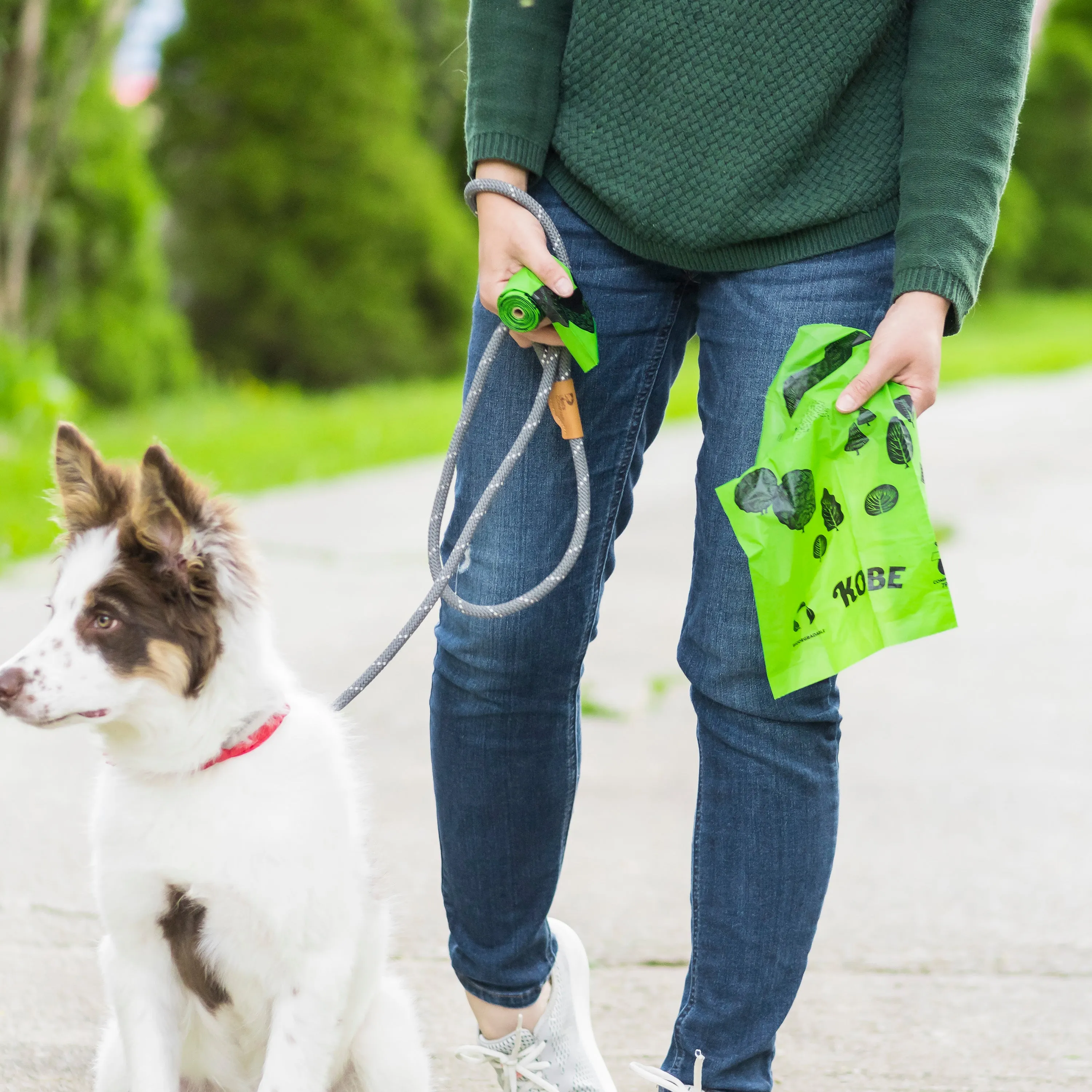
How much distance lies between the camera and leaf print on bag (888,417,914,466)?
1.99m

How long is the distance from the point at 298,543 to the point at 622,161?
4940mm

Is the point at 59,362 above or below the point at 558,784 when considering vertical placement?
above

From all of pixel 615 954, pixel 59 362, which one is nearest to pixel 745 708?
pixel 615 954

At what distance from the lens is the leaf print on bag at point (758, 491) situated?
201 cm

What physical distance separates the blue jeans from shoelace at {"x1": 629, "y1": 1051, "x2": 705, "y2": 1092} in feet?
0.06

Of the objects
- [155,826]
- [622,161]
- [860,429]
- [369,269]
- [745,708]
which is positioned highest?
[369,269]

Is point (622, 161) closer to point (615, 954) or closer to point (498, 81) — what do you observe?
point (498, 81)

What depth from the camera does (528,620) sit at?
2.22 metres

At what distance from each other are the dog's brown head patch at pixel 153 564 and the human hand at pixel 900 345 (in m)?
0.97

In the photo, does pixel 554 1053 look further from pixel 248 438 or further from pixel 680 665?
pixel 248 438

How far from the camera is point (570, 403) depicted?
85.7 inches

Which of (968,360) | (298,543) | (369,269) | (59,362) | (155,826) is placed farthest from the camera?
(968,360)

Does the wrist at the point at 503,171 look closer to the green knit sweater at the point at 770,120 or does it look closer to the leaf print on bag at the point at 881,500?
the green knit sweater at the point at 770,120

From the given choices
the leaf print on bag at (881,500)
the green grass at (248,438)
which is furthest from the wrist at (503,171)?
the green grass at (248,438)
